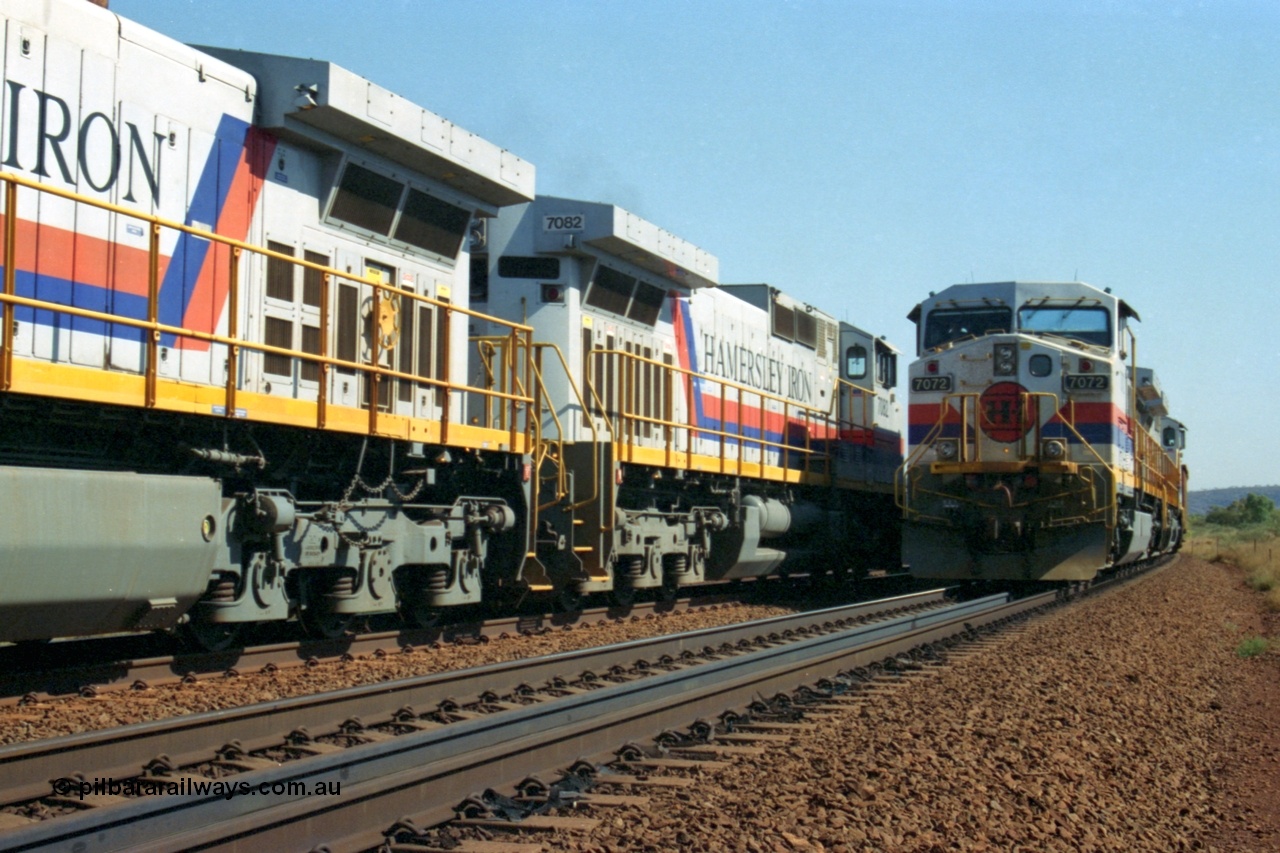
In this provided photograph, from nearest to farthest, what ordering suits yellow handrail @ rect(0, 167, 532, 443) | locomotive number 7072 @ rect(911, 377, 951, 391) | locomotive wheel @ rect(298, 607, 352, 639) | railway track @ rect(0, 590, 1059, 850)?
railway track @ rect(0, 590, 1059, 850) → yellow handrail @ rect(0, 167, 532, 443) → locomotive wheel @ rect(298, 607, 352, 639) → locomotive number 7072 @ rect(911, 377, 951, 391)

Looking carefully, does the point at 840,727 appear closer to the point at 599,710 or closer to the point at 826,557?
the point at 599,710

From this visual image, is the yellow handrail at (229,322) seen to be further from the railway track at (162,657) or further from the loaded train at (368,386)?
the railway track at (162,657)

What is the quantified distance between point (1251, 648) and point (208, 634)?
918 centimetres

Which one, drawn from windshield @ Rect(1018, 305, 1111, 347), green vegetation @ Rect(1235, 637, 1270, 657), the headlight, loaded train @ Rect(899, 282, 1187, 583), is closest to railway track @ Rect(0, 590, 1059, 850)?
green vegetation @ Rect(1235, 637, 1270, 657)

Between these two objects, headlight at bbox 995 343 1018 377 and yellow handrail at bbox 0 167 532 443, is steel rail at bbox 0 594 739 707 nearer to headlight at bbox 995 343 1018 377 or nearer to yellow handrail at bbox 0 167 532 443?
yellow handrail at bbox 0 167 532 443

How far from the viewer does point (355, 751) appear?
4715 mm

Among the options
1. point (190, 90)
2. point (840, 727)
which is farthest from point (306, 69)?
point (840, 727)

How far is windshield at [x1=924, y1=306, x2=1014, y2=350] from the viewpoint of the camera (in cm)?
1711

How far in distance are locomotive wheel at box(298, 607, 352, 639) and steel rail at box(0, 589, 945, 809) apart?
1.93 metres

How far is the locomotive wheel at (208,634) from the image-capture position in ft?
26.2

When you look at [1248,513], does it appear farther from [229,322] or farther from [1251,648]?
[229,322]

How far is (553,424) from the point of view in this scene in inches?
476

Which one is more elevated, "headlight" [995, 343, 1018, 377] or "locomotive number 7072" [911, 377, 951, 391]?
"headlight" [995, 343, 1018, 377]

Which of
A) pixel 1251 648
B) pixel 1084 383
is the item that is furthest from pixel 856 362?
pixel 1251 648
